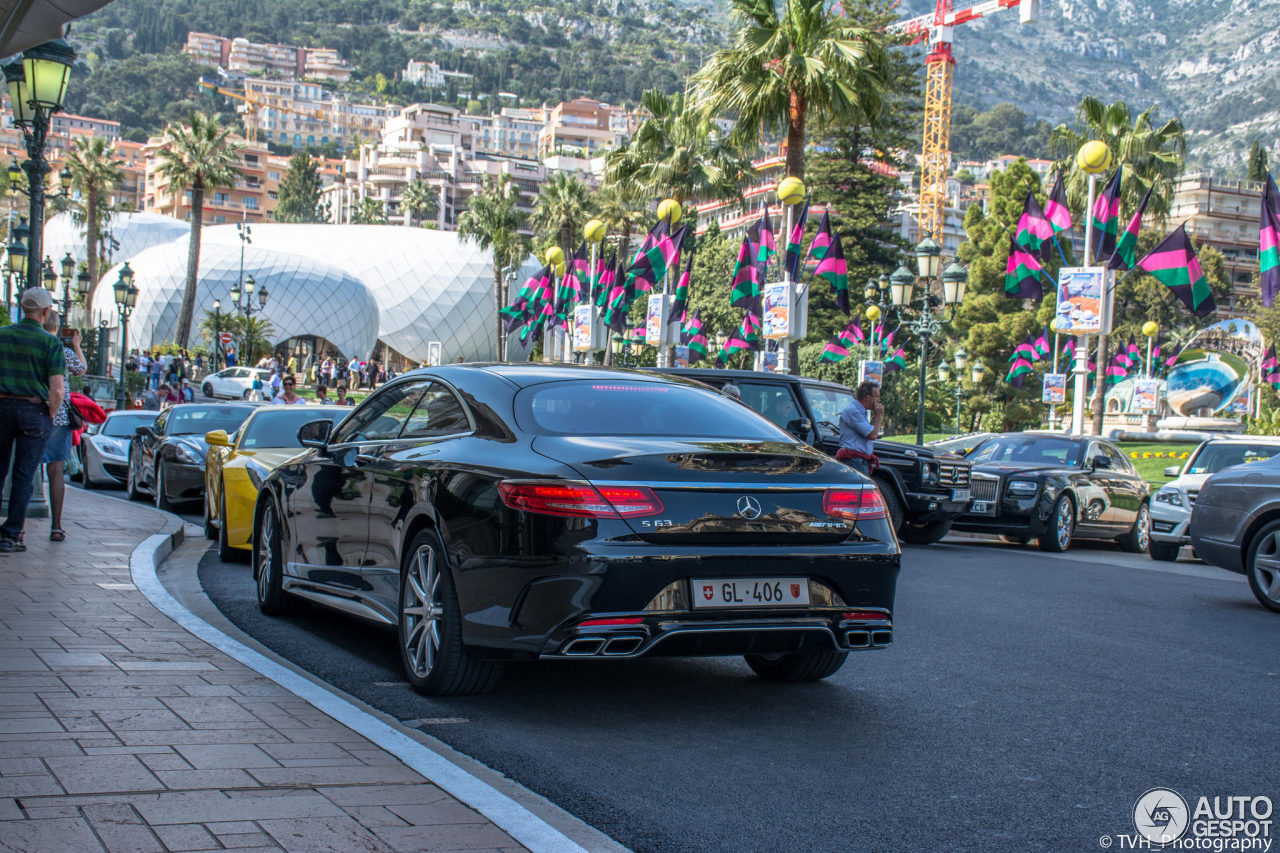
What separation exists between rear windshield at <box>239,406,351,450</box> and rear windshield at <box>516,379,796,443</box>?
Answer: 6.00 meters

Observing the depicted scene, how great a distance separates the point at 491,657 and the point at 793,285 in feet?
66.6

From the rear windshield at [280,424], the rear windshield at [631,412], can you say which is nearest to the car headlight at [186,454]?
the rear windshield at [280,424]

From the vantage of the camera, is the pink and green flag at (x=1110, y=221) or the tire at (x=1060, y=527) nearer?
the tire at (x=1060, y=527)

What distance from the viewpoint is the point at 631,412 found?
5496 millimetres

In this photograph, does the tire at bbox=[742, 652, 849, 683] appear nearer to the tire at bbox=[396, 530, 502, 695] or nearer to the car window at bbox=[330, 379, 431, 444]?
the tire at bbox=[396, 530, 502, 695]

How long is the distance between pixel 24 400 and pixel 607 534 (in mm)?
6220

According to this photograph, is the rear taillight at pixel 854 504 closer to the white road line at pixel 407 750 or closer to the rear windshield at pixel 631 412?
the rear windshield at pixel 631 412

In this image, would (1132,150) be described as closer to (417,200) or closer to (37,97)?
(37,97)

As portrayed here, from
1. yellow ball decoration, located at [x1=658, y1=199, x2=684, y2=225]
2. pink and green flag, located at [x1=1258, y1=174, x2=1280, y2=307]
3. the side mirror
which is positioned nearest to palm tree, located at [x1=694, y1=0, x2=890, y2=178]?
yellow ball decoration, located at [x1=658, y1=199, x2=684, y2=225]

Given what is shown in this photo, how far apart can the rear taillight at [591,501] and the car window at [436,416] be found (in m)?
0.83

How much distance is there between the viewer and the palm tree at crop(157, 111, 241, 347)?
61.2m

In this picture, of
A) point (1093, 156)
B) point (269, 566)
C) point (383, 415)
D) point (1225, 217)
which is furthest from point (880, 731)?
point (1225, 217)

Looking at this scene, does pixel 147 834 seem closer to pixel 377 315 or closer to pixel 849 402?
pixel 849 402

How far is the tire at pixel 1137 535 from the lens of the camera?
17156mm
